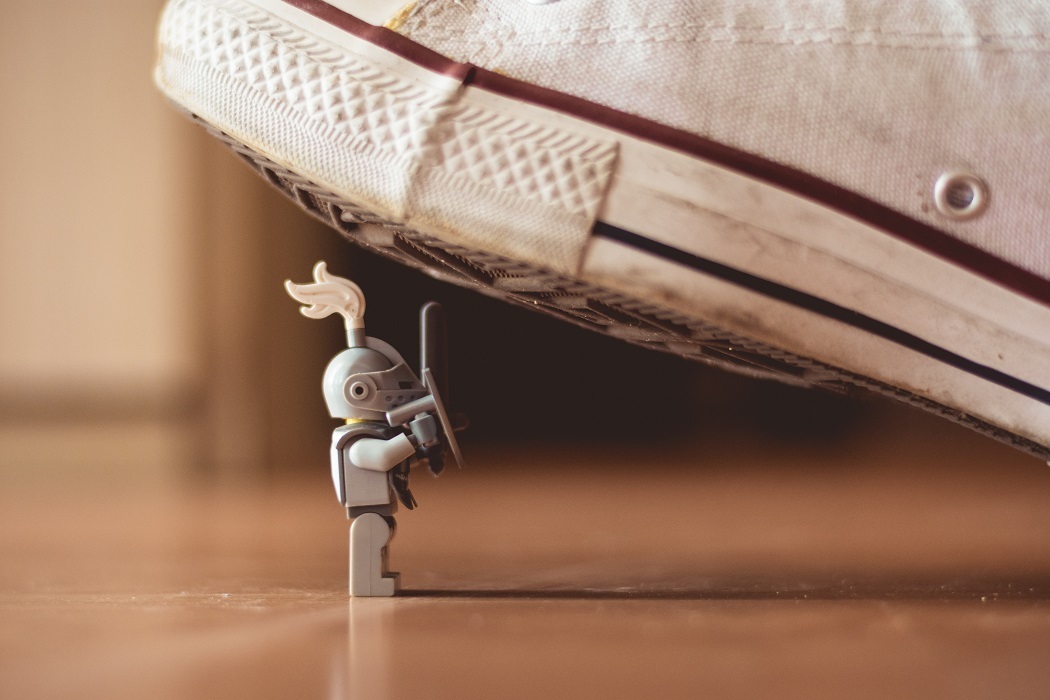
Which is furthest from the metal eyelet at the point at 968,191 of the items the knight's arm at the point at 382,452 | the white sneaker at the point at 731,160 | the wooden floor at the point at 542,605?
the knight's arm at the point at 382,452

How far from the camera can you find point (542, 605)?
0.54 meters

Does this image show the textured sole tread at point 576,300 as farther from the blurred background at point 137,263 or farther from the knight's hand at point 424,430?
the blurred background at point 137,263

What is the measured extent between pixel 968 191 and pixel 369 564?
36 cm

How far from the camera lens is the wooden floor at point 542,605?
0.38m

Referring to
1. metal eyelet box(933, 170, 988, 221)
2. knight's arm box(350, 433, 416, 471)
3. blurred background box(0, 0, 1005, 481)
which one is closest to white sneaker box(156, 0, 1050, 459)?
metal eyelet box(933, 170, 988, 221)

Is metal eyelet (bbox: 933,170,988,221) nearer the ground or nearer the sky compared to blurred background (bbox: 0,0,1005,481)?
nearer the ground

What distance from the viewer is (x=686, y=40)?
534mm

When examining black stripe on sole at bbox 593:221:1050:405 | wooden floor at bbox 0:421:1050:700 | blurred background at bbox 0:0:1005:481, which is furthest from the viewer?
blurred background at bbox 0:0:1005:481

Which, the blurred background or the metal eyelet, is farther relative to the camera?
the blurred background

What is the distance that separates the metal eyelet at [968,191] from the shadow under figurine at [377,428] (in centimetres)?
26

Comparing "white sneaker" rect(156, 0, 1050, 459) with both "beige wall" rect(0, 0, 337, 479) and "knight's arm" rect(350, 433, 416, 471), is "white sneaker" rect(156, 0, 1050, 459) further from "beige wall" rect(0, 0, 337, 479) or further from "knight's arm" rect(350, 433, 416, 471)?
"beige wall" rect(0, 0, 337, 479)

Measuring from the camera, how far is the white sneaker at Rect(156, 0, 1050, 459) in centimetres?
51

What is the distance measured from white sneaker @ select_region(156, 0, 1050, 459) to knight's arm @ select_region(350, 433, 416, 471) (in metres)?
0.11

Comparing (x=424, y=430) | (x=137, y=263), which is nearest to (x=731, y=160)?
(x=424, y=430)
